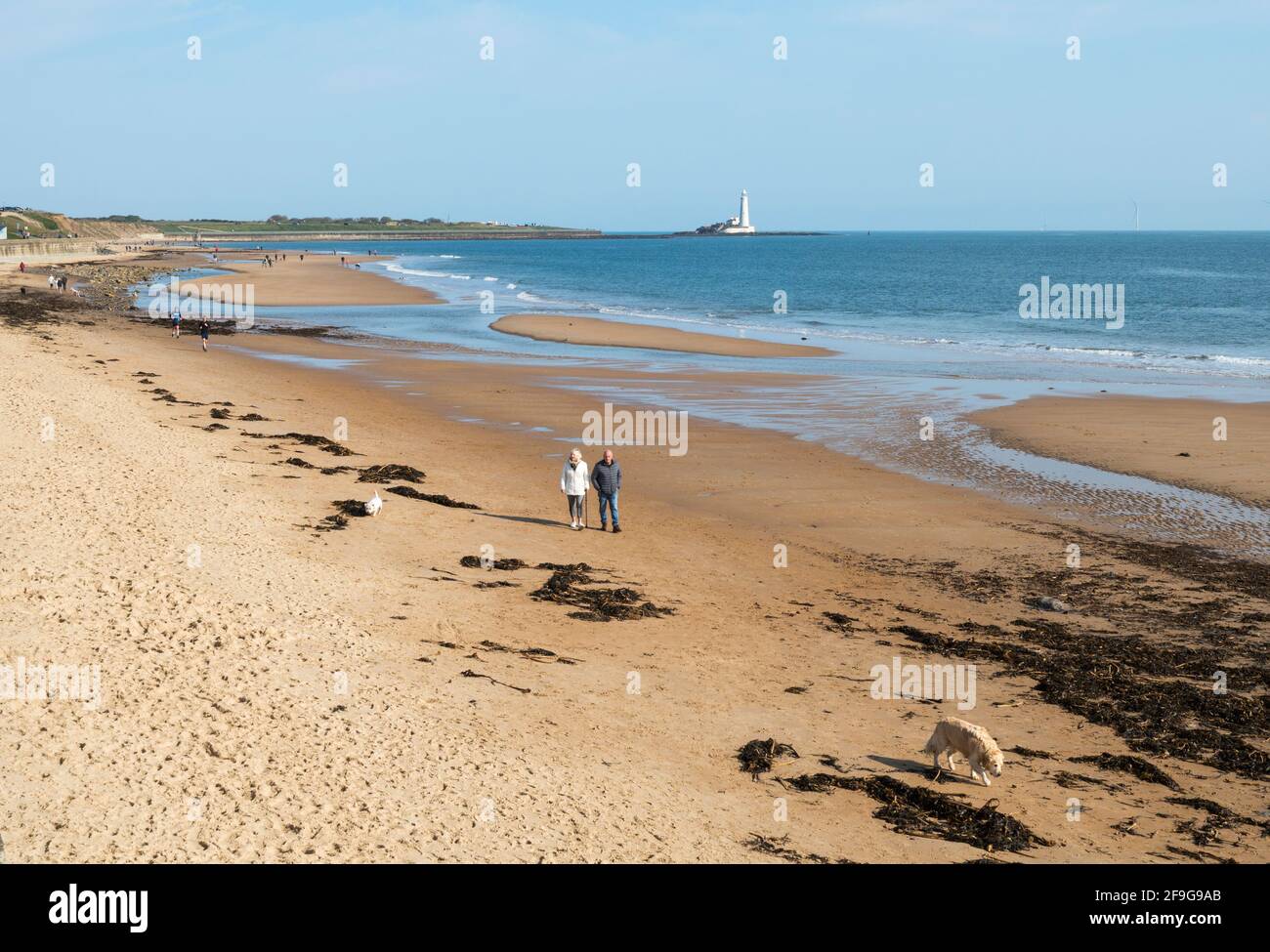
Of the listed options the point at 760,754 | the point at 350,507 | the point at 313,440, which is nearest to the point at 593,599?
the point at 760,754

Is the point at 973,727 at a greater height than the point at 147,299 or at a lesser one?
lesser

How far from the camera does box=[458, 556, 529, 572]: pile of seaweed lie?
49.7 feet

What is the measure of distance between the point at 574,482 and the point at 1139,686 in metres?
8.95

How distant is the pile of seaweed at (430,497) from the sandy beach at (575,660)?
178mm

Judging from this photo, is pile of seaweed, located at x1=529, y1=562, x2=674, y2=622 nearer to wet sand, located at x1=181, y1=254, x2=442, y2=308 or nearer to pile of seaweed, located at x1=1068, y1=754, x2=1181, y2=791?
pile of seaweed, located at x1=1068, y1=754, x2=1181, y2=791

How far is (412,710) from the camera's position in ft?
33.2

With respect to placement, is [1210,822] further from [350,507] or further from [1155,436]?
[1155,436]

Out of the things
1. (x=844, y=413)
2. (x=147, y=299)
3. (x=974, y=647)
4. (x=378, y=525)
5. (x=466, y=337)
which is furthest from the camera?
(x=147, y=299)

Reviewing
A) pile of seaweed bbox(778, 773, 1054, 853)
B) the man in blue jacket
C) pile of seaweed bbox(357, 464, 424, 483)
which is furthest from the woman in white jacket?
pile of seaweed bbox(778, 773, 1054, 853)

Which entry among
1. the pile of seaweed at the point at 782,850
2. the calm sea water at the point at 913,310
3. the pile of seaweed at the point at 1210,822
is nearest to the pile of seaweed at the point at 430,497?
the pile of seaweed at the point at 782,850

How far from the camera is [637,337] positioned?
49844mm
